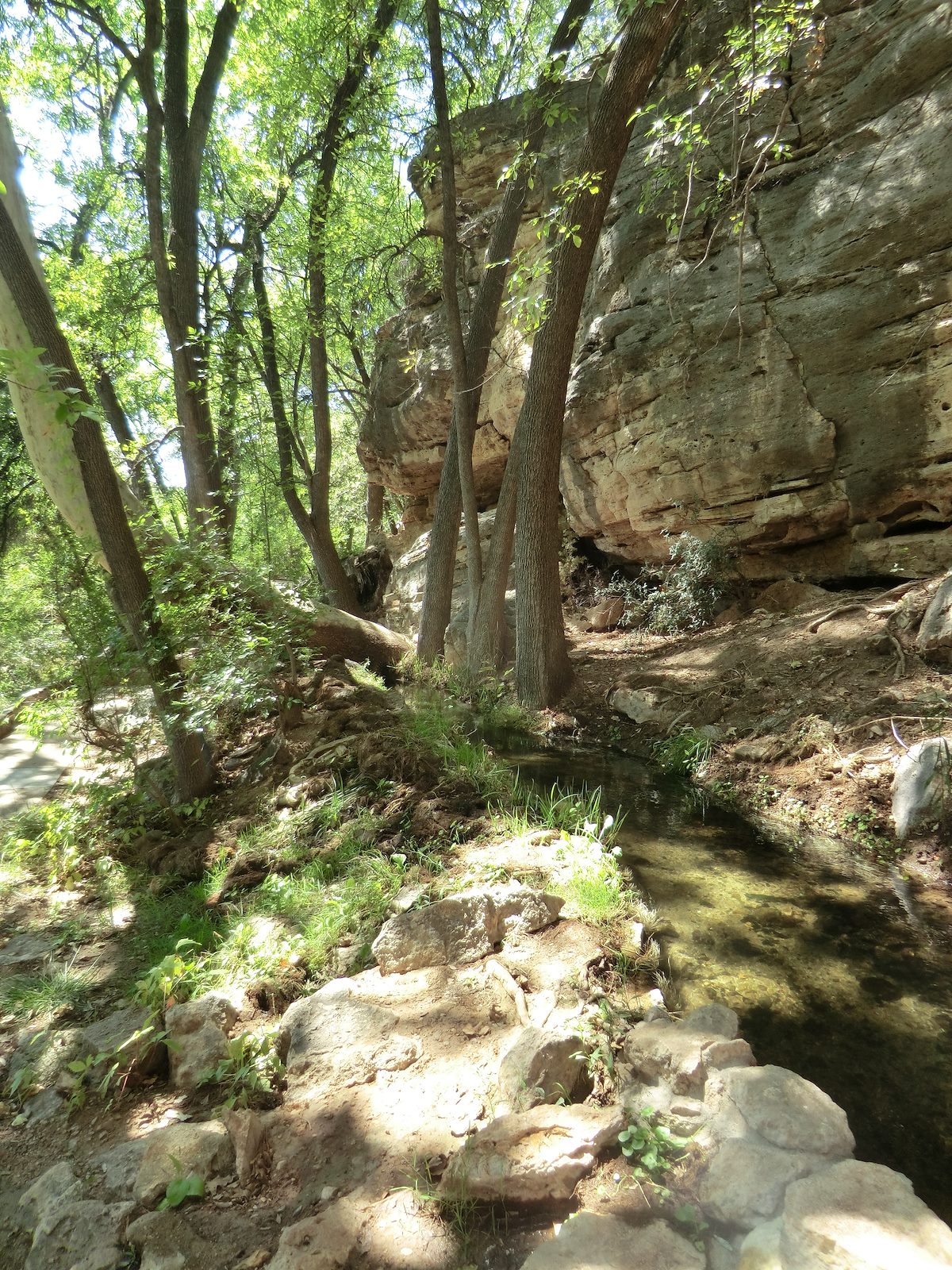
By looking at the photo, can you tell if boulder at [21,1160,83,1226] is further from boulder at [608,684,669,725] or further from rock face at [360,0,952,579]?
rock face at [360,0,952,579]

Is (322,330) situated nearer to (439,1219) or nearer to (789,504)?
(789,504)

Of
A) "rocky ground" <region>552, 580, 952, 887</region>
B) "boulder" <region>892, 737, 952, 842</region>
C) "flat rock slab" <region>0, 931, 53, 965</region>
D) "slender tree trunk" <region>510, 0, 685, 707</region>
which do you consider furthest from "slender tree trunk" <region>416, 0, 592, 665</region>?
"flat rock slab" <region>0, 931, 53, 965</region>

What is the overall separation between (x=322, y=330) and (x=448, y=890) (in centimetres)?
1011

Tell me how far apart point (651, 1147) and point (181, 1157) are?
1.49 m

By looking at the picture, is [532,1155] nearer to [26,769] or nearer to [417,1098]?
[417,1098]

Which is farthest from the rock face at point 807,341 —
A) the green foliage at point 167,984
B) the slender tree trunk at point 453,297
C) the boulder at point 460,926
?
the green foliage at point 167,984

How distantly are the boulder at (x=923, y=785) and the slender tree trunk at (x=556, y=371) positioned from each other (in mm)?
4084

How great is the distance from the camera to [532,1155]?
1.89 meters

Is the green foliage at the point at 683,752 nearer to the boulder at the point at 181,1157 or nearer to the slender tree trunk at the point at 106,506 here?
the slender tree trunk at the point at 106,506

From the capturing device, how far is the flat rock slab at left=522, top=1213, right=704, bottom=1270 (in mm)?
1593

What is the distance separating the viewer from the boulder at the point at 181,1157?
6.53 feet

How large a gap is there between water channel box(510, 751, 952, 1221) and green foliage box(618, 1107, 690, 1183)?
814 mm

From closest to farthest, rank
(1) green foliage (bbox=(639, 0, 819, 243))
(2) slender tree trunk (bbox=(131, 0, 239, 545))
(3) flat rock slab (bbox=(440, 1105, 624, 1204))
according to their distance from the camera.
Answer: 1. (3) flat rock slab (bbox=(440, 1105, 624, 1204))
2. (1) green foliage (bbox=(639, 0, 819, 243))
3. (2) slender tree trunk (bbox=(131, 0, 239, 545))

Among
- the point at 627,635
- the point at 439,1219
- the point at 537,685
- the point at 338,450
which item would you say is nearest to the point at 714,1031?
the point at 439,1219
